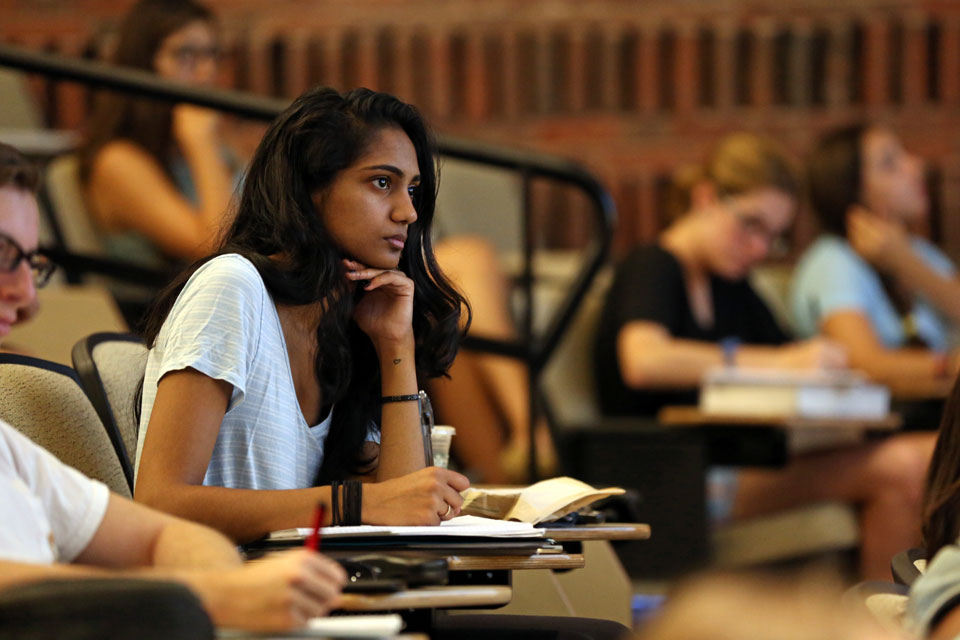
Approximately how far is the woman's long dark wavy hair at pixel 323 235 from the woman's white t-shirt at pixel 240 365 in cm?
6

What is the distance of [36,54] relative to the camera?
291 cm

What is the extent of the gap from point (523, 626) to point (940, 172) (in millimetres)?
3527

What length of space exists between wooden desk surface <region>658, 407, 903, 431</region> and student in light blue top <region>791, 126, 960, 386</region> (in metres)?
0.64

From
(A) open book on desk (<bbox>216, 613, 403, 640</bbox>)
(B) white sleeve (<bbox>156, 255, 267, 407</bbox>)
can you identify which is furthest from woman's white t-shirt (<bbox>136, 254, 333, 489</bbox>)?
(A) open book on desk (<bbox>216, 613, 403, 640</bbox>)

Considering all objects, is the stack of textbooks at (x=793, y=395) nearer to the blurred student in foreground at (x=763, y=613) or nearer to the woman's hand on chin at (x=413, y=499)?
the woman's hand on chin at (x=413, y=499)

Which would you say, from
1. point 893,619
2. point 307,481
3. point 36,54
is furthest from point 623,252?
point 893,619

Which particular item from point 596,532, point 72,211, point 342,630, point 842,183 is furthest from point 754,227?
point 342,630

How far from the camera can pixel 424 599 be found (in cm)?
114

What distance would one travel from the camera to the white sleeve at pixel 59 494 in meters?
1.16

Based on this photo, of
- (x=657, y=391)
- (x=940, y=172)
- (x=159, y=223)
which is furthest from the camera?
(x=940, y=172)

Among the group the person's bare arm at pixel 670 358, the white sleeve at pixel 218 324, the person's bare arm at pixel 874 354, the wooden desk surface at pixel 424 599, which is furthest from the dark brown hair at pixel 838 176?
the wooden desk surface at pixel 424 599

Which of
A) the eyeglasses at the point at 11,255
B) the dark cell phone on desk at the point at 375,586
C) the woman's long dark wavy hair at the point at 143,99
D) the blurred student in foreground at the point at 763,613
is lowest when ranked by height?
the dark cell phone on desk at the point at 375,586

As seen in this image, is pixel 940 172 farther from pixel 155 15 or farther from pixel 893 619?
pixel 893 619

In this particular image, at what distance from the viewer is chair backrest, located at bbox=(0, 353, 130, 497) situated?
1579mm
